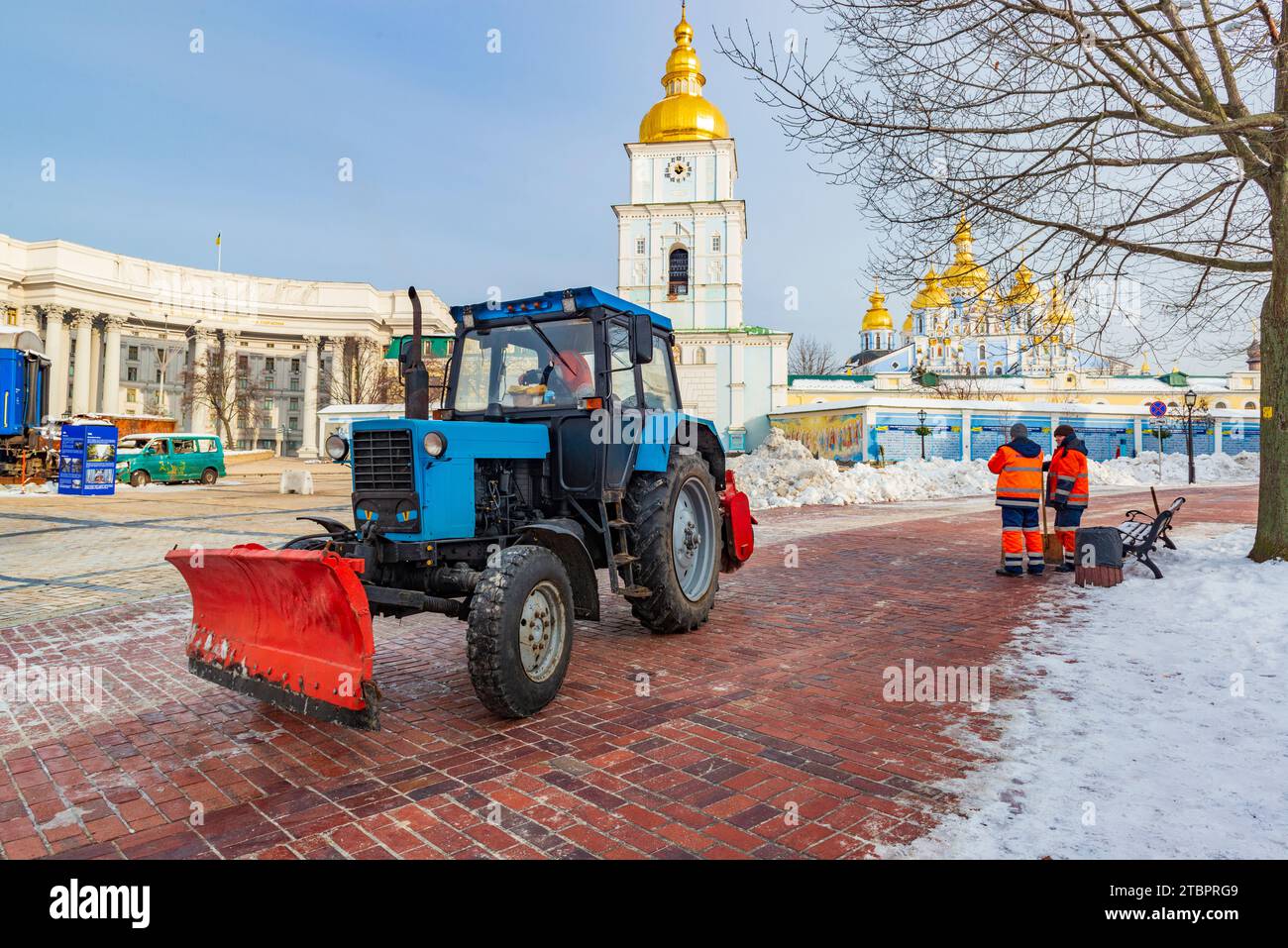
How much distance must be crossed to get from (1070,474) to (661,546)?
574 centimetres

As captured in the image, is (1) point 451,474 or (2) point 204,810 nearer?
(2) point 204,810

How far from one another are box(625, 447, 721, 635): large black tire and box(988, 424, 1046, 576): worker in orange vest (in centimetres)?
416

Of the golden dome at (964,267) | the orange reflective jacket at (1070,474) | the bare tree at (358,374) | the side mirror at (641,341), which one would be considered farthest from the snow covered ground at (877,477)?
the bare tree at (358,374)

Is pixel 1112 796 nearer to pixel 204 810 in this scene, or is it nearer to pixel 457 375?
pixel 204 810

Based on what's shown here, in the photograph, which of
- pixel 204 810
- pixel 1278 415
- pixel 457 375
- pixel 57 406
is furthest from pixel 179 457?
pixel 57 406

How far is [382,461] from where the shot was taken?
435cm

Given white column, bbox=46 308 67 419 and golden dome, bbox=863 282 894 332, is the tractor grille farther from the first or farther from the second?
golden dome, bbox=863 282 894 332

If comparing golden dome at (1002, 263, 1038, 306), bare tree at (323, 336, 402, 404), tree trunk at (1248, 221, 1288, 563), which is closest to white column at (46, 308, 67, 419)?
bare tree at (323, 336, 402, 404)

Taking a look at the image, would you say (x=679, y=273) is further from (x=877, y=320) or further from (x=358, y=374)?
(x=877, y=320)

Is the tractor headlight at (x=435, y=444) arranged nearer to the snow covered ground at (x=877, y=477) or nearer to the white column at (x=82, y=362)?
the snow covered ground at (x=877, y=477)

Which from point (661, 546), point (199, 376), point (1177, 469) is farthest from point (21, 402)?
point (1177, 469)

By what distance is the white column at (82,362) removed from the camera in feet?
191

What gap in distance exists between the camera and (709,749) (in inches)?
142
